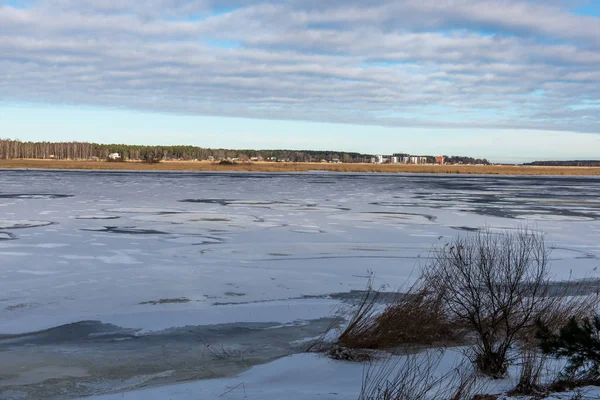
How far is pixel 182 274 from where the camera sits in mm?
11031

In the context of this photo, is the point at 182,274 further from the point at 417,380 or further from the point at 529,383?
the point at 529,383

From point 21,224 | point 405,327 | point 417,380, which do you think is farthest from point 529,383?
point 21,224

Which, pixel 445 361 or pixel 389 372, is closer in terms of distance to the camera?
pixel 389 372

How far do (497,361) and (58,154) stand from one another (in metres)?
199

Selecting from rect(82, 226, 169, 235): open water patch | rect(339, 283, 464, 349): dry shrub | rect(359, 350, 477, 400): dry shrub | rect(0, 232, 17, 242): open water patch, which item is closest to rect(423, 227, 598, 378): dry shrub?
rect(339, 283, 464, 349): dry shrub

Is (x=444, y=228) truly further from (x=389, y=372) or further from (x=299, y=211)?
(x=389, y=372)

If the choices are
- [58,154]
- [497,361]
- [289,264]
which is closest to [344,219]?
[289,264]

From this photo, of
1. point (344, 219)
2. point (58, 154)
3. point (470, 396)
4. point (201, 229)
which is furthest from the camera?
point (58, 154)

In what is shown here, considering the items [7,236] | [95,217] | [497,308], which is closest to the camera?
[497,308]

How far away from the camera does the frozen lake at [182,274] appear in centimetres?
680

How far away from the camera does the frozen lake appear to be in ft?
22.3

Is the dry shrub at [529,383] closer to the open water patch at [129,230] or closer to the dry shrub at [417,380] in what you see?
the dry shrub at [417,380]

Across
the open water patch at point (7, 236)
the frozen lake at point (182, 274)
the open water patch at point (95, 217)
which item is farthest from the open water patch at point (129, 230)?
the open water patch at point (95, 217)

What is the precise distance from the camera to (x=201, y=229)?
17203 millimetres
